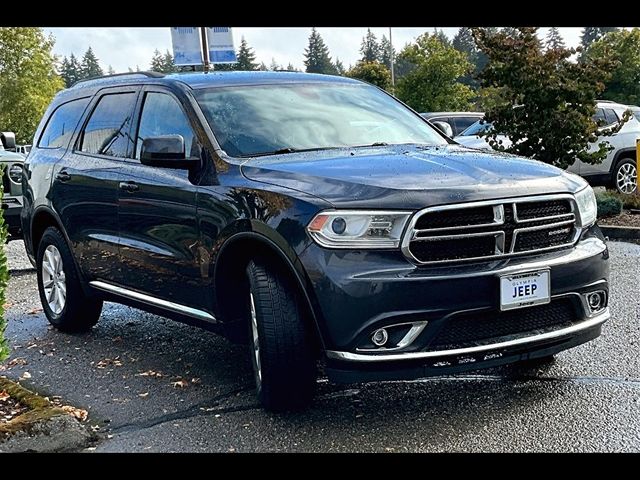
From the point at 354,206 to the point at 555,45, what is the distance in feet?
28.3

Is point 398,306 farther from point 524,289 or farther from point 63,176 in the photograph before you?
point 63,176

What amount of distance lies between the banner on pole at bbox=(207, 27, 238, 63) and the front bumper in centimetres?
1519

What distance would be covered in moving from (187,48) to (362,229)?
50.0ft

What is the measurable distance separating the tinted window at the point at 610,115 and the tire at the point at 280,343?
10.6m

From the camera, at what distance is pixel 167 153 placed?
14.5 feet

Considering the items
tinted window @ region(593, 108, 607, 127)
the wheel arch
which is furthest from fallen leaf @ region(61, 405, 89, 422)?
tinted window @ region(593, 108, 607, 127)

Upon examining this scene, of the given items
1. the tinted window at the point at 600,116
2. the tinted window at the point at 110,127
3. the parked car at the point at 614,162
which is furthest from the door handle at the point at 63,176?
the tinted window at the point at 600,116

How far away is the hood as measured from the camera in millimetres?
3604

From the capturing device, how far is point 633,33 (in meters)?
39.6

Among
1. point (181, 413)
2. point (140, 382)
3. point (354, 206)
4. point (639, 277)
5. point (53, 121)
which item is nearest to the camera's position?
point (354, 206)

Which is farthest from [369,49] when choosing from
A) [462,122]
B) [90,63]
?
[462,122]

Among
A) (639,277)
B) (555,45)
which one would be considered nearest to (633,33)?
(555,45)

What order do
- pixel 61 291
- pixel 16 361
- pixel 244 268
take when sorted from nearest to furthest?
pixel 244 268 < pixel 16 361 < pixel 61 291
